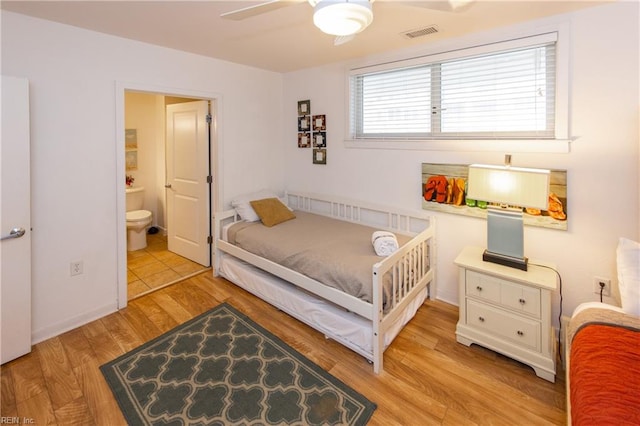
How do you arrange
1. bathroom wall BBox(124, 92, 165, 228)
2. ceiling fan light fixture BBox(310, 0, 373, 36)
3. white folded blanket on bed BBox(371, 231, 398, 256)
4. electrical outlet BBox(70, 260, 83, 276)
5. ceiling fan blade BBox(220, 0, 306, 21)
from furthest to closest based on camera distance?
bathroom wall BBox(124, 92, 165, 228), electrical outlet BBox(70, 260, 83, 276), white folded blanket on bed BBox(371, 231, 398, 256), ceiling fan blade BBox(220, 0, 306, 21), ceiling fan light fixture BBox(310, 0, 373, 36)

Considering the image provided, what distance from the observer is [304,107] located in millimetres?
3857

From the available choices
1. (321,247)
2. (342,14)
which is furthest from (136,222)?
(342,14)

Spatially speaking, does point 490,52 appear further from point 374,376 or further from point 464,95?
point 374,376

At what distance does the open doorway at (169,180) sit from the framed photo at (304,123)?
103 centimetres

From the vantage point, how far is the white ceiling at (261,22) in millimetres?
2062

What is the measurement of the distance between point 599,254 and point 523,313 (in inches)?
29.6

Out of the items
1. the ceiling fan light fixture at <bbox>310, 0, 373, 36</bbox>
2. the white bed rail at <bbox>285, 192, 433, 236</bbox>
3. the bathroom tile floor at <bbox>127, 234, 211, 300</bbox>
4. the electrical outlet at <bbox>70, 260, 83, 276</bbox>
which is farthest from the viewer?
the bathroom tile floor at <bbox>127, 234, 211, 300</bbox>

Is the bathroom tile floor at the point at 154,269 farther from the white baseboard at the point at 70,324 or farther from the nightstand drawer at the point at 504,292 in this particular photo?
the nightstand drawer at the point at 504,292

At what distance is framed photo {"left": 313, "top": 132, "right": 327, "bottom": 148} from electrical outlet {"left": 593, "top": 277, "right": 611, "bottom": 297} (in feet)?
8.96

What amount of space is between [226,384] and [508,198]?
2.20 metres

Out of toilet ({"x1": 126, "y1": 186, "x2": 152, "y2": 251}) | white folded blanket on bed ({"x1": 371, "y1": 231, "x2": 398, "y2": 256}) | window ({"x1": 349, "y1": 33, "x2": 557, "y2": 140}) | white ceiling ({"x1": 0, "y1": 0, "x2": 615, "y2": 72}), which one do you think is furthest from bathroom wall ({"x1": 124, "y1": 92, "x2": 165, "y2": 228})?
white folded blanket on bed ({"x1": 371, "y1": 231, "x2": 398, "y2": 256})

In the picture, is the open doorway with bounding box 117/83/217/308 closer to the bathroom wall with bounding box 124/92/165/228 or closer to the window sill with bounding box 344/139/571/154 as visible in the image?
the bathroom wall with bounding box 124/92/165/228

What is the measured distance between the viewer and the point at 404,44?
112 inches

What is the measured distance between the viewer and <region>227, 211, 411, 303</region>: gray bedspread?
2222 mm
